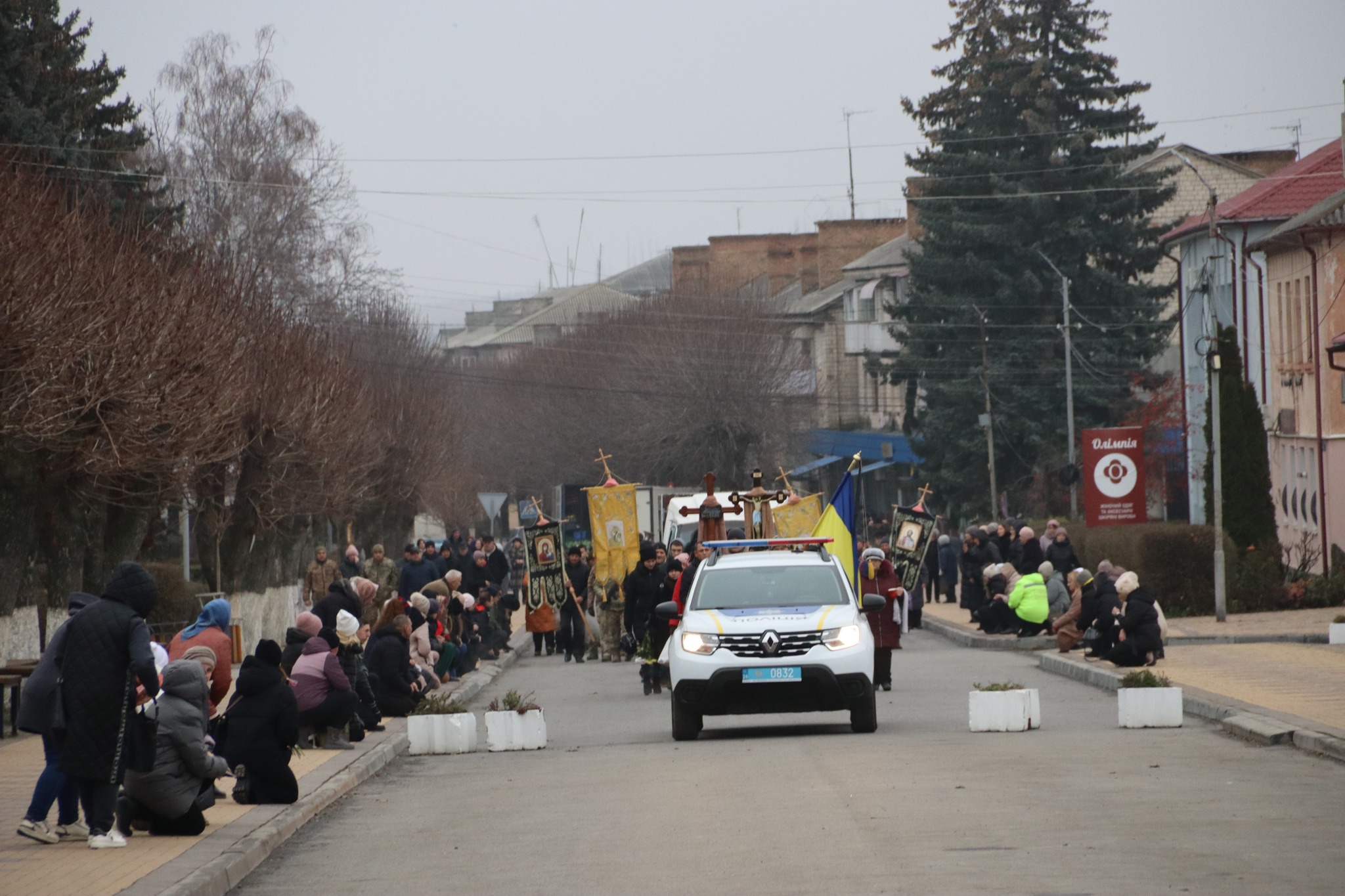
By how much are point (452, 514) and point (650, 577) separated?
53.8m

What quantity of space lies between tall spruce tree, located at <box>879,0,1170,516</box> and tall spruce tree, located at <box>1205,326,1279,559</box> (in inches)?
765

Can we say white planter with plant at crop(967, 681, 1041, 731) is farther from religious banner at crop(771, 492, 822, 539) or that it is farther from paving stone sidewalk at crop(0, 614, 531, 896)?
religious banner at crop(771, 492, 822, 539)

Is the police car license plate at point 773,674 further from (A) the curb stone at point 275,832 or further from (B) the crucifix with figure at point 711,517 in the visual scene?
(B) the crucifix with figure at point 711,517

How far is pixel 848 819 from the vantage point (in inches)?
444

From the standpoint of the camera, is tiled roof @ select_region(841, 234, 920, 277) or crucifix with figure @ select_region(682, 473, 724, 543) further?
tiled roof @ select_region(841, 234, 920, 277)

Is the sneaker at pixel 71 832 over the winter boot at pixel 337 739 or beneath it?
over

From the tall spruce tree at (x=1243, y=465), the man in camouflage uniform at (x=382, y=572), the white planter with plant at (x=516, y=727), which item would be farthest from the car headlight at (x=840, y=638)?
the tall spruce tree at (x=1243, y=465)

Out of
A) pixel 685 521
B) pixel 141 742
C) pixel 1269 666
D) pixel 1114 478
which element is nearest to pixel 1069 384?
→ pixel 1114 478

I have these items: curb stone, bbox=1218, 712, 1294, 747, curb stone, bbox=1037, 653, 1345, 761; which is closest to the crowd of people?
curb stone, bbox=1037, 653, 1345, 761

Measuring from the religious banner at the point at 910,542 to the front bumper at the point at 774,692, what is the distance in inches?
669

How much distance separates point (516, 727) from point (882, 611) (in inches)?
273

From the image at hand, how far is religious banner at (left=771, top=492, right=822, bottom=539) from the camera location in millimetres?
31312

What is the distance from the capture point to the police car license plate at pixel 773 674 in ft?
53.6

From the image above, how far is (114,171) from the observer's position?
114 feet
